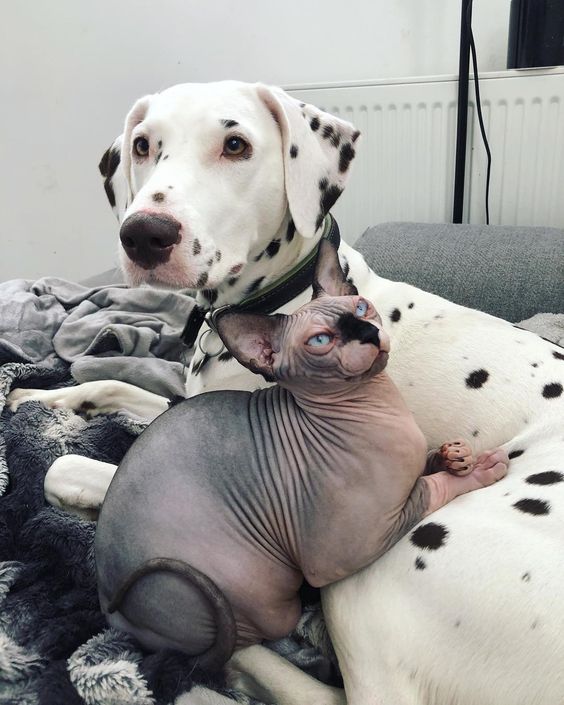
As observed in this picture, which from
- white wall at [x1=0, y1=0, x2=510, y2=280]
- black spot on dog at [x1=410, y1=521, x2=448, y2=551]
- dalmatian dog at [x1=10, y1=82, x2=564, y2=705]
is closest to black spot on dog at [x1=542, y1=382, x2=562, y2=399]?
dalmatian dog at [x1=10, y1=82, x2=564, y2=705]

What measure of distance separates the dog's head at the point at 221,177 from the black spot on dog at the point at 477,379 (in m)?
0.48

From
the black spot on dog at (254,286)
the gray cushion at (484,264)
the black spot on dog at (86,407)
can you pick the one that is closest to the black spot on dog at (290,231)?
the black spot on dog at (254,286)

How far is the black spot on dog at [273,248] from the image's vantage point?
152cm

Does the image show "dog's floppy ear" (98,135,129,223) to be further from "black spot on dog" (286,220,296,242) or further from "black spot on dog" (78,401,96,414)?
"black spot on dog" (78,401,96,414)

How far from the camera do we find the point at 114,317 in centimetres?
247

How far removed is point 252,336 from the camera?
1.20 m

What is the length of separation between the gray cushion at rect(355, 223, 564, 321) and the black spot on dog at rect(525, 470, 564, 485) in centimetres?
142

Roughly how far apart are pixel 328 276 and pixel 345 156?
0.42 meters

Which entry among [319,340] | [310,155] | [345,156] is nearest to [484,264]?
[345,156]

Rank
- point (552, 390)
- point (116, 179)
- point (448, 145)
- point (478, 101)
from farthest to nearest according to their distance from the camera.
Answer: point (448, 145) < point (478, 101) < point (116, 179) < point (552, 390)

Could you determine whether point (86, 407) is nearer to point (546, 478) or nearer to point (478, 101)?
point (546, 478)

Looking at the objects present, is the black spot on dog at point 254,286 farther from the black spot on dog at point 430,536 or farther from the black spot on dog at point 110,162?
the black spot on dog at point 430,536

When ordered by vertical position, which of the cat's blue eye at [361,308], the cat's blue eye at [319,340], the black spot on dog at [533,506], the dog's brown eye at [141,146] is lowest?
the black spot on dog at [533,506]

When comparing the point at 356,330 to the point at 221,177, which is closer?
the point at 356,330
